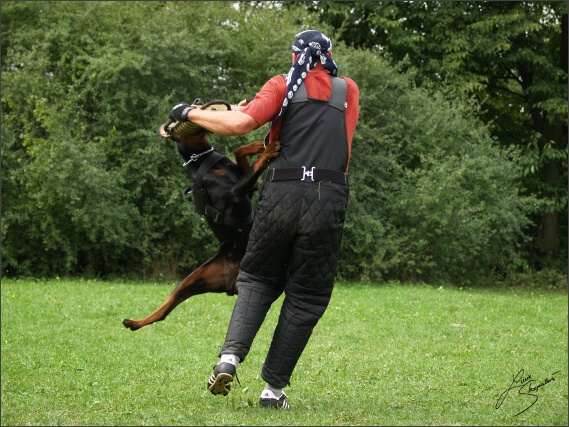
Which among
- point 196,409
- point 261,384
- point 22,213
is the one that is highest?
point 196,409

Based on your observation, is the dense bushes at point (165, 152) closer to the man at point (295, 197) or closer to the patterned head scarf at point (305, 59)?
the man at point (295, 197)

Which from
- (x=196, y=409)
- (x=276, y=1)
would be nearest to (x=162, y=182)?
(x=276, y=1)

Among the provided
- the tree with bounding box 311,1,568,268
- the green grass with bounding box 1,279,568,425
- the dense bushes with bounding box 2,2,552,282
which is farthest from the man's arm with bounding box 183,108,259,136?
the tree with bounding box 311,1,568,268

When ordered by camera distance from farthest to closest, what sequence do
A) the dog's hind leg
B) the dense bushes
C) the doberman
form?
the dense bushes
the dog's hind leg
the doberman

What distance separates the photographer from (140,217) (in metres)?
16.6

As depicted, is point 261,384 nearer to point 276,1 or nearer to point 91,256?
point 91,256

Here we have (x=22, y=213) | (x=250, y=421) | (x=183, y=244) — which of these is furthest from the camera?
(x=183, y=244)

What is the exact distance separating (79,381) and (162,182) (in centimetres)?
1008

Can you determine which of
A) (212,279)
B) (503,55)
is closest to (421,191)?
(503,55)

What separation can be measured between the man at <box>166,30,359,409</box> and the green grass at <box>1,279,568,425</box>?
2.02 feet

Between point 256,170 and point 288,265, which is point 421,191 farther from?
point 256,170

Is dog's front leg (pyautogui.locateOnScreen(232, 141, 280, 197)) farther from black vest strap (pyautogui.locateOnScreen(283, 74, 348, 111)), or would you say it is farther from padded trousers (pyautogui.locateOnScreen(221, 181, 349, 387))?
black vest strap (pyautogui.locateOnScreen(283, 74, 348, 111))

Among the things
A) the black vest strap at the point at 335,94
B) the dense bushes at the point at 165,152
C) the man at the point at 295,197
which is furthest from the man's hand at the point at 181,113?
the dense bushes at the point at 165,152

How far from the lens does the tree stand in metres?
20.6
